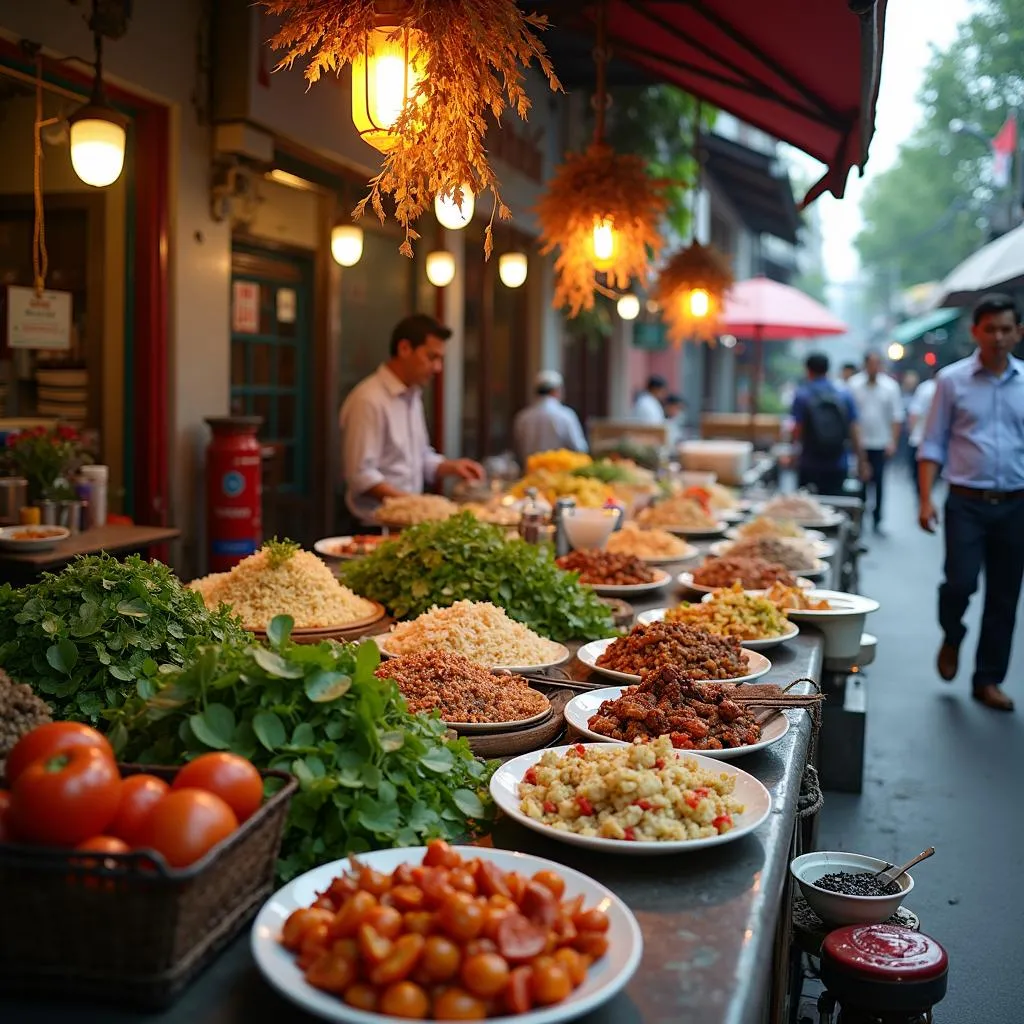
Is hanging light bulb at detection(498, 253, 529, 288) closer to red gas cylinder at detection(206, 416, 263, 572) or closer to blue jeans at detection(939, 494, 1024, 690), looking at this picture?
red gas cylinder at detection(206, 416, 263, 572)

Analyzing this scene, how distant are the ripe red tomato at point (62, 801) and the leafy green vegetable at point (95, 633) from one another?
686mm

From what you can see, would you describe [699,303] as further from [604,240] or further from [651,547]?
[651,547]

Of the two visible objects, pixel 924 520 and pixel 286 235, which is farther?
pixel 286 235

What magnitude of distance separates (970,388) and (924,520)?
2.94 ft

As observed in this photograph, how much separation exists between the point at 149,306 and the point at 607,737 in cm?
490

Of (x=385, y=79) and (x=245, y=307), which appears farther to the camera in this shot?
(x=245, y=307)

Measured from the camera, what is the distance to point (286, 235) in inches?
320

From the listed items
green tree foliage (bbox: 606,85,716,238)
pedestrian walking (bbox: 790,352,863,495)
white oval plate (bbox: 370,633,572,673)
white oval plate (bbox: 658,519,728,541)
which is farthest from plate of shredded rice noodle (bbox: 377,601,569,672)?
green tree foliage (bbox: 606,85,716,238)

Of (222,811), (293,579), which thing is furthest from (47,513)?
(222,811)

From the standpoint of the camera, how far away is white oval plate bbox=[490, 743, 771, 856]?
1903mm

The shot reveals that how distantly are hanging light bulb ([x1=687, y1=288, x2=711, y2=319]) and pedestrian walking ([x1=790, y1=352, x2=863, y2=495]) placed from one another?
A: 150 inches

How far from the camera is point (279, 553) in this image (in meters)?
3.34

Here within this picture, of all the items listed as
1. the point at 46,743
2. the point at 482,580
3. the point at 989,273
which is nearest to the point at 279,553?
the point at 482,580

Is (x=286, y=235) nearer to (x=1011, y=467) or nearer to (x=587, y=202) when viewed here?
(x=587, y=202)
